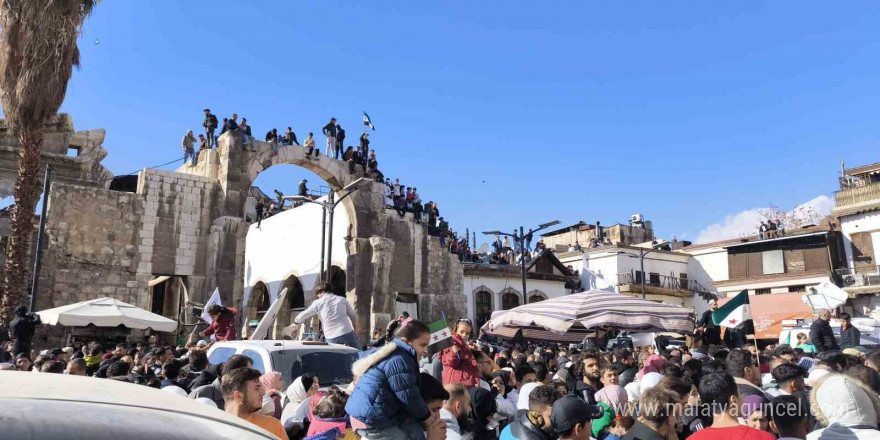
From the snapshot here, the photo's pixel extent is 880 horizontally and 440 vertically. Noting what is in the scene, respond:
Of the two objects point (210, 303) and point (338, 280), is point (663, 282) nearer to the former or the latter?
point (338, 280)

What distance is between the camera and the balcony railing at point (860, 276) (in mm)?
32781

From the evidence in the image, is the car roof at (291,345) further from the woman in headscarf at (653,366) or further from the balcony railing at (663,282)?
the balcony railing at (663,282)

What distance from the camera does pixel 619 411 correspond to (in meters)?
5.74

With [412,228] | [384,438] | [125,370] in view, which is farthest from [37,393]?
[412,228]

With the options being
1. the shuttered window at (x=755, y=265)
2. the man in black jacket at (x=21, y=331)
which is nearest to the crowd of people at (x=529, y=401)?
the man in black jacket at (x=21, y=331)

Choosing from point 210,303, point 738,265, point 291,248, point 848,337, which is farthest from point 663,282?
point 210,303

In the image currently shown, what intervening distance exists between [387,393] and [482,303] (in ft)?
93.1

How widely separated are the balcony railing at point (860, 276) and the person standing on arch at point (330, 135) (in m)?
27.9

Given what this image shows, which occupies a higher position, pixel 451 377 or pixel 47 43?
pixel 47 43

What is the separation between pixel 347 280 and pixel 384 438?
2120 cm

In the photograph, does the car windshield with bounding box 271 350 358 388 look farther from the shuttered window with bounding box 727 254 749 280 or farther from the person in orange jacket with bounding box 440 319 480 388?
the shuttered window with bounding box 727 254 749 280

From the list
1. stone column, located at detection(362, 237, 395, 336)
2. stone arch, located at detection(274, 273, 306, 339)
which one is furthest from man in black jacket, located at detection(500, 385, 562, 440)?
stone arch, located at detection(274, 273, 306, 339)

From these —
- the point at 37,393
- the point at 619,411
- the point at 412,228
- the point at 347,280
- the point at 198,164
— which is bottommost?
the point at 619,411

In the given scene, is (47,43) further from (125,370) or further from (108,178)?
(108,178)
